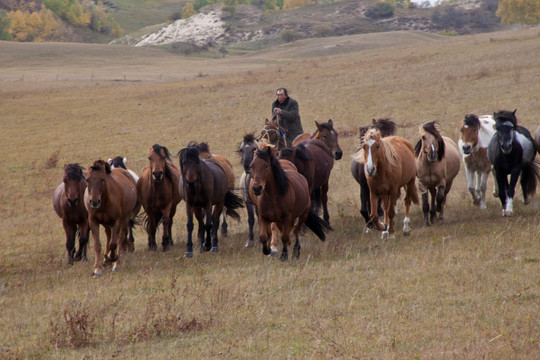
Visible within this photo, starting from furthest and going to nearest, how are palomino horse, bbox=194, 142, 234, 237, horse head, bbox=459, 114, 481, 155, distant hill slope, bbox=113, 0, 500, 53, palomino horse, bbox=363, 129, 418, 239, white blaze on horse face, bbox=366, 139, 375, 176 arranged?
distant hill slope, bbox=113, 0, 500, 53 < palomino horse, bbox=194, 142, 234, 237 < horse head, bbox=459, 114, 481, 155 < palomino horse, bbox=363, 129, 418, 239 < white blaze on horse face, bbox=366, 139, 375, 176

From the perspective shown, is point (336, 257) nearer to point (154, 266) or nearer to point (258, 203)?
point (258, 203)

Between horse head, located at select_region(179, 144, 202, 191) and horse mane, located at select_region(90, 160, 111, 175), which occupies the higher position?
horse mane, located at select_region(90, 160, 111, 175)

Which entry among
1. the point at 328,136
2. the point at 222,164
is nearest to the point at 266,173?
the point at 328,136

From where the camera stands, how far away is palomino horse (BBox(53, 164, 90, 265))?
10.5 m

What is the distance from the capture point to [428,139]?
12.1 metres

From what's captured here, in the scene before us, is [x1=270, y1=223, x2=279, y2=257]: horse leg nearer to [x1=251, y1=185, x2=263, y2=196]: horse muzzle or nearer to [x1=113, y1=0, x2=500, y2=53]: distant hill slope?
[x1=251, y1=185, x2=263, y2=196]: horse muzzle

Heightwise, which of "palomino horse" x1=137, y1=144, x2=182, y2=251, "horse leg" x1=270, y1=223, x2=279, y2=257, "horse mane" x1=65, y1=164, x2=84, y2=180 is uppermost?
"horse mane" x1=65, y1=164, x2=84, y2=180

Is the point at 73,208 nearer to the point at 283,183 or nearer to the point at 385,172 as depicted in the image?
the point at 283,183

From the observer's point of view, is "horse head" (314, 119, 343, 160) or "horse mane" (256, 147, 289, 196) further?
"horse head" (314, 119, 343, 160)

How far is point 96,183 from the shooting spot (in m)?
10.1

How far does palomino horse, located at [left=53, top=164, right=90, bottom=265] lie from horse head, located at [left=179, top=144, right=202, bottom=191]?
1.71 m

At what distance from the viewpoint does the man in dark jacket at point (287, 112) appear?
13852 millimetres

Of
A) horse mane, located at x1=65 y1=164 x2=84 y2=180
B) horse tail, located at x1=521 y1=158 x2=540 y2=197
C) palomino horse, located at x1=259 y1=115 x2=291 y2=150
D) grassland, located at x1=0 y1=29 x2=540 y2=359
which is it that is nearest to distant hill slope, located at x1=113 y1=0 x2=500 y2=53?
grassland, located at x1=0 y1=29 x2=540 y2=359

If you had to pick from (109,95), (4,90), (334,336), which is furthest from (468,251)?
(4,90)
